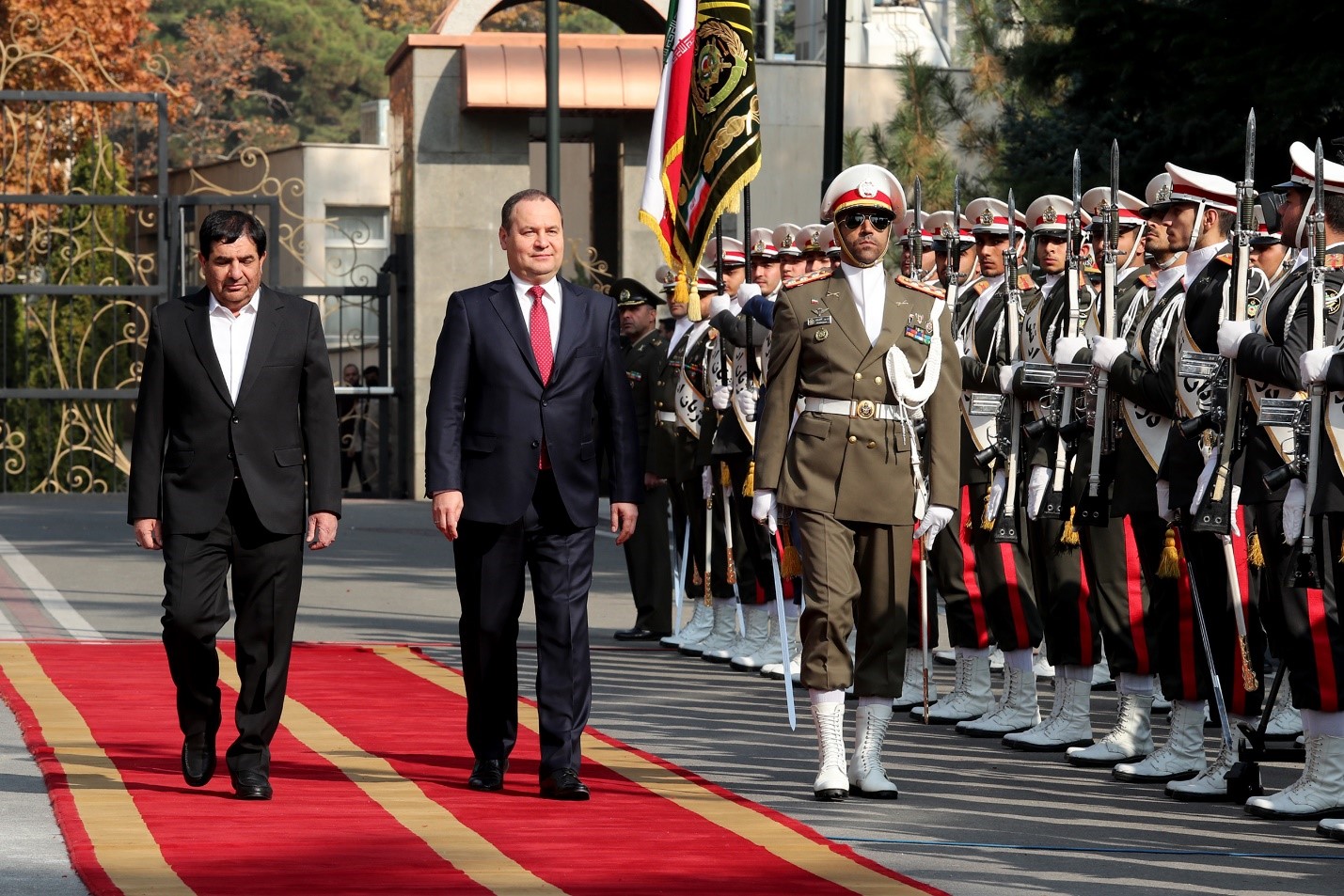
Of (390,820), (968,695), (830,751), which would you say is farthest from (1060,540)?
(390,820)

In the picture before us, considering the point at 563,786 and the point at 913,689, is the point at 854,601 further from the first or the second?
the point at 913,689

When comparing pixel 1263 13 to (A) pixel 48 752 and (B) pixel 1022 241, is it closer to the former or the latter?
(B) pixel 1022 241

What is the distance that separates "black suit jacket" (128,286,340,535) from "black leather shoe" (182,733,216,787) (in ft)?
2.38

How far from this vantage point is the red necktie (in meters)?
8.44

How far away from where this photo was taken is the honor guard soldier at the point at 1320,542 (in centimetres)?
793

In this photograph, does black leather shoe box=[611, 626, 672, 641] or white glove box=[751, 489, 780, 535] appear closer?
white glove box=[751, 489, 780, 535]

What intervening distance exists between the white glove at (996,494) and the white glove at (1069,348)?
71 centimetres

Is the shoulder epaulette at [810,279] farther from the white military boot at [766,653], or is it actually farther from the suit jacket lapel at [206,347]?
the white military boot at [766,653]

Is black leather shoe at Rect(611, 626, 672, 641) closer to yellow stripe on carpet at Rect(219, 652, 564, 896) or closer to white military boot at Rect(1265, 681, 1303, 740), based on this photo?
yellow stripe on carpet at Rect(219, 652, 564, 896)

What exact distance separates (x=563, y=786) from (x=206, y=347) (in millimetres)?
1861

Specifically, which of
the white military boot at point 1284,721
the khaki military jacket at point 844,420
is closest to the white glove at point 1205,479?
the khaki military jacket at point 844,420

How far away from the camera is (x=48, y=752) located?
8.99 m

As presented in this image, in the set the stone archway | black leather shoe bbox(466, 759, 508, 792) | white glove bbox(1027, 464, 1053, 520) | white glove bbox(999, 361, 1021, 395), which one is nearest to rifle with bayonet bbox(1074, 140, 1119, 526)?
white glove bbox(1027, 464, 1053, 520)

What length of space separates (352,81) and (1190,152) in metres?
53.2
